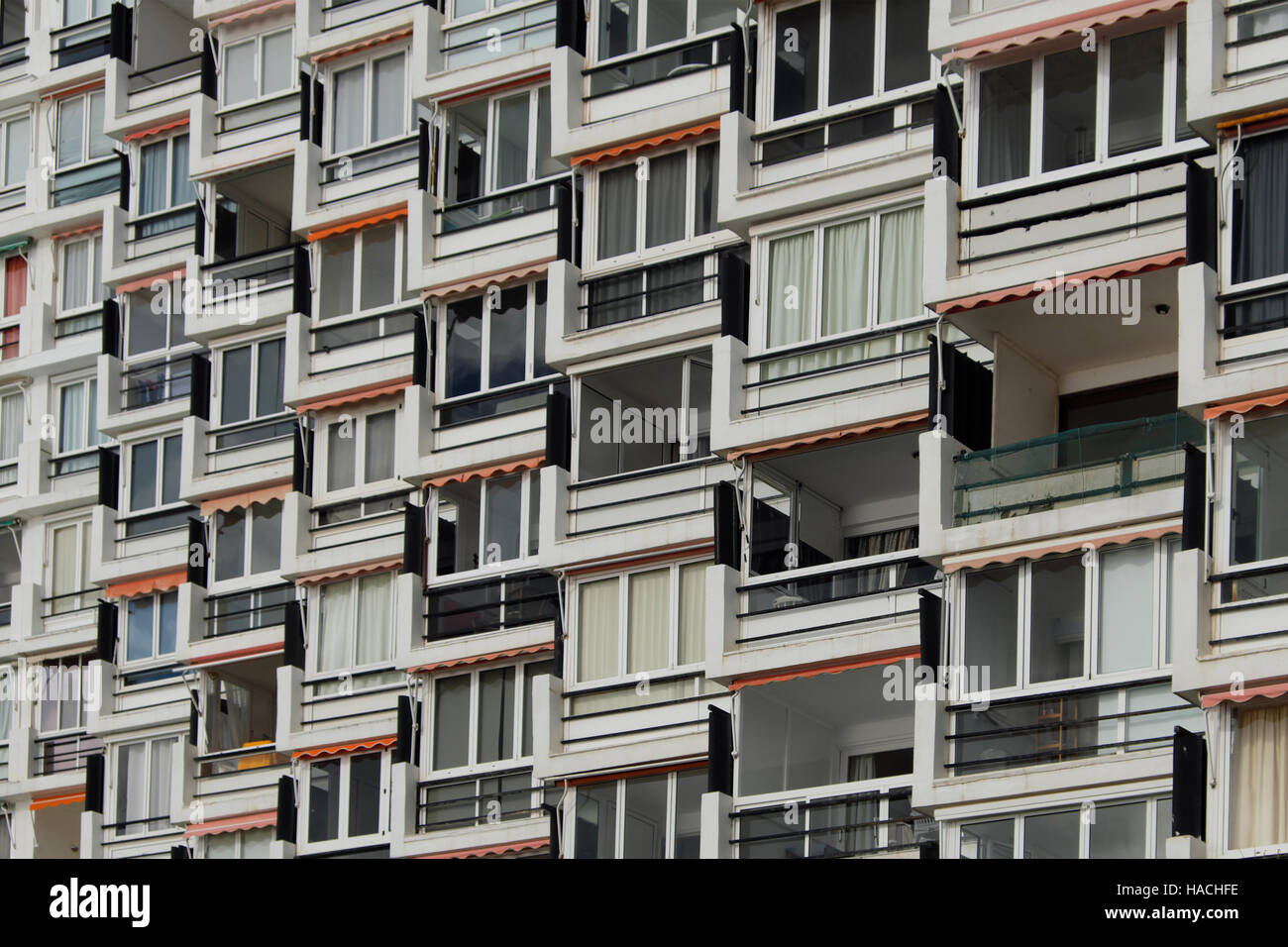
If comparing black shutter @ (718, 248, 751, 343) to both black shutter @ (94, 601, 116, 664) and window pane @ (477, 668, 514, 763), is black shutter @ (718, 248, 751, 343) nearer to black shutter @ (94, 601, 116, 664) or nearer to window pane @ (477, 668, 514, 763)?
window pane @ (477, 668, 514, 763)

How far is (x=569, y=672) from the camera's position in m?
49.8

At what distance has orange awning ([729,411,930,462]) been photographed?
45.7 m

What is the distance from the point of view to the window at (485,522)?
53.0 meters

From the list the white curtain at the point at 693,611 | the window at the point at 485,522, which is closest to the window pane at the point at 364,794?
the window at the point at 485,522

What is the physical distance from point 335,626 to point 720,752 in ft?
39.9

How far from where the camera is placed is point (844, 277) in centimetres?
4728

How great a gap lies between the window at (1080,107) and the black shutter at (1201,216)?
184cm

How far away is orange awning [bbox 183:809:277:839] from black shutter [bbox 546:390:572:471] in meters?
9.67

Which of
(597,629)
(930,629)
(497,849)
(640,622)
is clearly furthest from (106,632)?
(930,629)

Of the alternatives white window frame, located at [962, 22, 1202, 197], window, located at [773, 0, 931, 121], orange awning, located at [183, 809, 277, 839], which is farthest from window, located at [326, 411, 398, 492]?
white window frame, located at [962, 22, 1202, 197]

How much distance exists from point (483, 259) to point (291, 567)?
6.67m

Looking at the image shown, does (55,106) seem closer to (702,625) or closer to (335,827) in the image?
(335,827)
